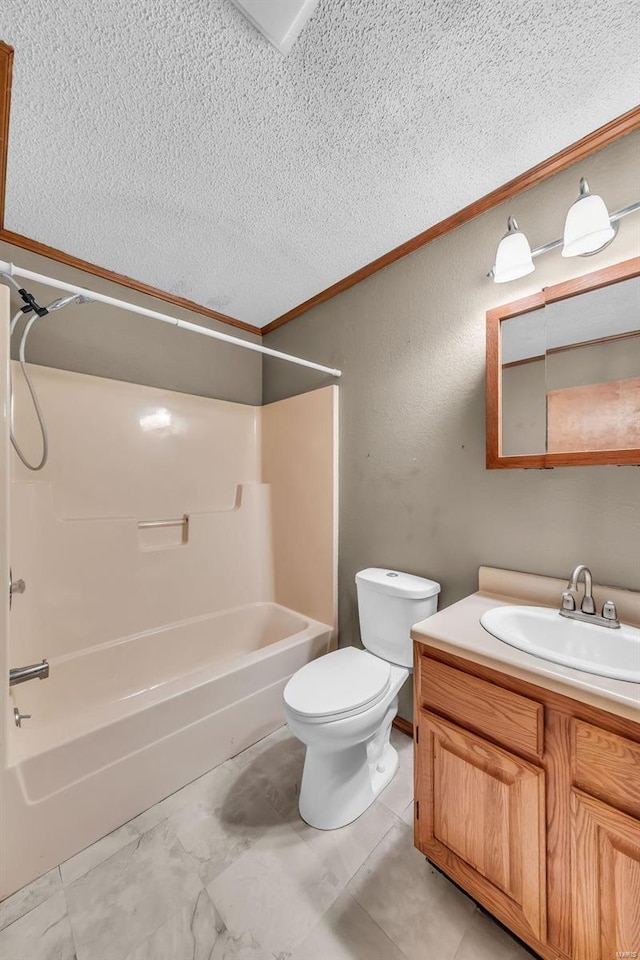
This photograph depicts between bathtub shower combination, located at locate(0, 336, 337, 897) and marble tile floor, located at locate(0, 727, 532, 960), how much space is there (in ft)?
0.41

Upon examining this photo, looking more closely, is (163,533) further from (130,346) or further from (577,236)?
(577,236)

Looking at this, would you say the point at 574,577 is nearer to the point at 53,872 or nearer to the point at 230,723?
the point at 230,723

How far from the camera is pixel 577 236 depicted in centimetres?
113

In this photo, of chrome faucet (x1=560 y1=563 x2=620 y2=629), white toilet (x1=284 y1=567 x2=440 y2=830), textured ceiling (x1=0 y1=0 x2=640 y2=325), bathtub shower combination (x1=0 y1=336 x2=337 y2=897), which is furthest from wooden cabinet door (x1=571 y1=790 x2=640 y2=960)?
textured ceiling (x1=0 y1=0 x2=640 y2=325)

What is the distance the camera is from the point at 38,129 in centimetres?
116

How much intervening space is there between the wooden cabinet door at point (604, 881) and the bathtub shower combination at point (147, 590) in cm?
125

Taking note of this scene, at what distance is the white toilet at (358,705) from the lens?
125 centimetres

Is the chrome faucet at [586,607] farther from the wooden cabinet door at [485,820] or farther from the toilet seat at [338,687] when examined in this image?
the toilet seat at [338,687]

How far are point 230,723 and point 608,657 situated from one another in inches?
57.9

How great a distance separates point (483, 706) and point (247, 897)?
93 centimetres

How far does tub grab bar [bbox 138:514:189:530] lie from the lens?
203 centimetres

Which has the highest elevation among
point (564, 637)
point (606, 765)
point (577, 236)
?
point (577, 236)

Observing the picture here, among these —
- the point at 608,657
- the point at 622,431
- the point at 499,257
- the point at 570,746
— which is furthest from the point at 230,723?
the point at 499,257

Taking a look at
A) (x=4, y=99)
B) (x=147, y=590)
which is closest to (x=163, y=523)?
(x=147, y=590)
